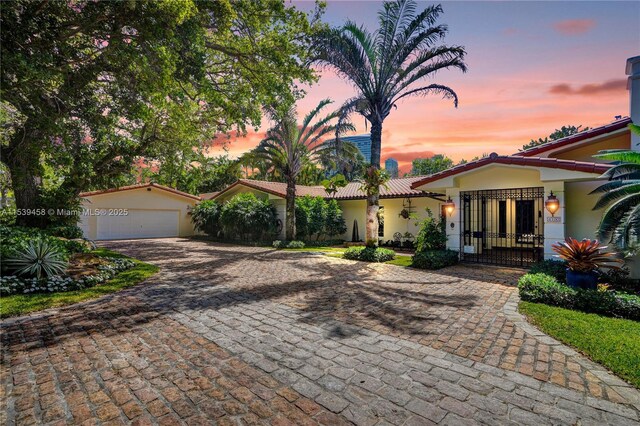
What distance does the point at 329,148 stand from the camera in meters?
17.8

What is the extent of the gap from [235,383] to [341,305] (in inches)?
134

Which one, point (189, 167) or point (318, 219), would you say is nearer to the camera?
point (189, 167)

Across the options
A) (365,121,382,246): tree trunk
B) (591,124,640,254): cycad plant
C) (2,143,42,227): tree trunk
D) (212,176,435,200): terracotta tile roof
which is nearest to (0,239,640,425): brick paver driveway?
(591,124,640,254): cycad plant

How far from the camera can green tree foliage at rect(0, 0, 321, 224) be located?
6.48 metres

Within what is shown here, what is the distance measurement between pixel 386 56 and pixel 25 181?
51.7 ft

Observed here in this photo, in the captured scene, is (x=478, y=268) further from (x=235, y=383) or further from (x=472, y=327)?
(x=235, y=383)

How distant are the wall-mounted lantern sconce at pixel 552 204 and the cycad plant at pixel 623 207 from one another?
1557mm

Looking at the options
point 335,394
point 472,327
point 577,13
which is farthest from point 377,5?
point 335,394

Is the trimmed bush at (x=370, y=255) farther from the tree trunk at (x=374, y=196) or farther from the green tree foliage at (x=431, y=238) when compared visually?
the green tree foliage at (x=431, y=238)

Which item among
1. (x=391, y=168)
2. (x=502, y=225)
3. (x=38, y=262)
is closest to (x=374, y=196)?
(x=502, y=225)

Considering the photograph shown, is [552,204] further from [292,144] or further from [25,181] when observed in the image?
[25,181]

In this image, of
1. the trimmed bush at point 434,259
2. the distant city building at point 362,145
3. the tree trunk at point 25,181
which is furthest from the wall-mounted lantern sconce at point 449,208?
the tree trunk at point 25,181

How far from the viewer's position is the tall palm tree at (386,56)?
40.2ft

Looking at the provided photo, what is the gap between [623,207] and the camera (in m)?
7.45
